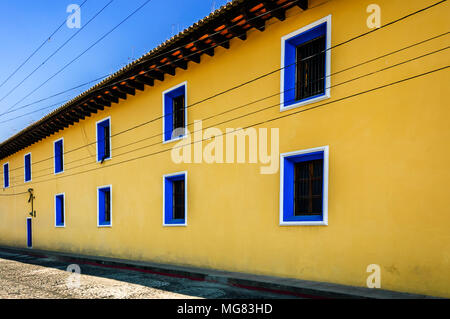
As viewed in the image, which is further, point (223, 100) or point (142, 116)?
point (142, 116)

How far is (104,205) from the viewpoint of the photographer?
576 inches

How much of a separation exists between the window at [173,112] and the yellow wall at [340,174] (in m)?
0.33

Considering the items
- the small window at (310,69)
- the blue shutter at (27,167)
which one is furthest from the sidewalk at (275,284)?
the blue shutter at (27,167)

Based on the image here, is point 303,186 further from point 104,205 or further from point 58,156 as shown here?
point 58,156

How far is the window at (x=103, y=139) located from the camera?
14.5 metres

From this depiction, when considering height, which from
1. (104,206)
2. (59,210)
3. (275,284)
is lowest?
(275,284)

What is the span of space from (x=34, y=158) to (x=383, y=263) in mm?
19402

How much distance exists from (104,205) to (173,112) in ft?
18.5

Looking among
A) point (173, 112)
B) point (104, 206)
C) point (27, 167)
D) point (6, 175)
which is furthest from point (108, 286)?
point (6, 175)
